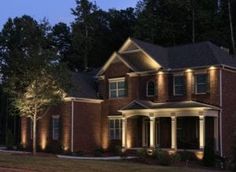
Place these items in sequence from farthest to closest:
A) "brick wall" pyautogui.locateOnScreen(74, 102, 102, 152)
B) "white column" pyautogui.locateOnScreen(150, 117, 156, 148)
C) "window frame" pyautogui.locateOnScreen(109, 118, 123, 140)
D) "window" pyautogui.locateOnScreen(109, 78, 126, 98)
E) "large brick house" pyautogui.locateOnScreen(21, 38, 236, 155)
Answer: "window frame" pyautogui.locateOnScreen(109, 118, 123, 140) → "window" pyautogui.locateOnScreen(109, 78, 126, 98) → "brick wall" pyautogui.locateOnScreen(74, 102, 102, 152) → "white column" pyautogui.locateOnScreen(150, 117, 156, 148) → "large brick house" pyautogui.locateOnScreen(21, 38, 236, 155)

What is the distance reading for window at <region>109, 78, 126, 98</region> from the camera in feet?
148

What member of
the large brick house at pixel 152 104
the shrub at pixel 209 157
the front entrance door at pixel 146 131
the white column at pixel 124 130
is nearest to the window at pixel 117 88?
the large brick house at pixel 152 104

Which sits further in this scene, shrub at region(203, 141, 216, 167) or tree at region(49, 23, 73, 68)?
tree at region(49, 23, 73, 68)

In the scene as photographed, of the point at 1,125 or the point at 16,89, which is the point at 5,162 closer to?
the point at 16,89

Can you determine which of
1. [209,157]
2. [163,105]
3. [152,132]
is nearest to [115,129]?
[152,132]

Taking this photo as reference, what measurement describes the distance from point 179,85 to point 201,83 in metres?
2.06

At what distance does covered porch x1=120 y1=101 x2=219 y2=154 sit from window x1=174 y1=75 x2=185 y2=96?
3.94ft

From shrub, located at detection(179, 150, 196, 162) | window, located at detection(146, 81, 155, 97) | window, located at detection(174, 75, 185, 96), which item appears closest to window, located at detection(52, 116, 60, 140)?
window, located at detection(146, 81, 155, 97)

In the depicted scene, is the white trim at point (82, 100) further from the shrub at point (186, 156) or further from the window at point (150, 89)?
the shrub at point (186, 156)

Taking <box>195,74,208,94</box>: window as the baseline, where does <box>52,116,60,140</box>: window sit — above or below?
below

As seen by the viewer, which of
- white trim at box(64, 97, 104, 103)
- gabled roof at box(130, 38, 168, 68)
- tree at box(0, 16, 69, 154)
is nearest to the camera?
tree at box(0, 16, 69, 154)

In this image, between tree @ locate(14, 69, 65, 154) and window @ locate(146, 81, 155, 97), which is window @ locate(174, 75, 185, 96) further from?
tree @ locate(14, 69, 65, 154)

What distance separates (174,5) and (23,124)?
1129 inches

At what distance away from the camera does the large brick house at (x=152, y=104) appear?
130 ft
